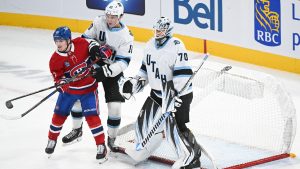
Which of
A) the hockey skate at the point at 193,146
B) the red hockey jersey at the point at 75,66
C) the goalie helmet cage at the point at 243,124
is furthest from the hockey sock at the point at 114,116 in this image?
the hockey skate at the point at 193,146

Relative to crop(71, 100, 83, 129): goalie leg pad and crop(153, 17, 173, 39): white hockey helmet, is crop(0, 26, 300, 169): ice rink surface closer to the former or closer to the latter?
crop(71, 100, 83, 129): goalie leg pad

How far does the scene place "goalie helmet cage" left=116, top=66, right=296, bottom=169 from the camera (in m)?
6.32

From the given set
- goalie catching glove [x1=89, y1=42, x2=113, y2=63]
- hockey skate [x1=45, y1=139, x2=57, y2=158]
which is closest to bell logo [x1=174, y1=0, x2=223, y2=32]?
goalie catching glove [x1=89, y1=42, x2=113, y2=63]

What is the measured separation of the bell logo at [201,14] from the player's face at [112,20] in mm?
3034

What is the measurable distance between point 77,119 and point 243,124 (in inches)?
56.2

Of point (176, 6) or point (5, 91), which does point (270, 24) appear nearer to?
point (176, 6)

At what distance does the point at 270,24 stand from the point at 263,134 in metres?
2.38

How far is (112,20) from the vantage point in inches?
252

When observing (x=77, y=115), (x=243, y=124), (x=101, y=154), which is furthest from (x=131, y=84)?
(x=243, y=124)

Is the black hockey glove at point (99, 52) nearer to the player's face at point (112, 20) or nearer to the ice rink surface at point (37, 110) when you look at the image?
the player's face at point (112, 20)

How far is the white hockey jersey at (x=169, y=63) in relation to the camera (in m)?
5.87

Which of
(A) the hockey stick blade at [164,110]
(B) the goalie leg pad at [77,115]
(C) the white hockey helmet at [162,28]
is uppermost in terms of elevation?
(C) the white hockey helmet at [162,28]

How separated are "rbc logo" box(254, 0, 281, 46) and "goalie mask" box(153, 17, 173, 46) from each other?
9.90 feet

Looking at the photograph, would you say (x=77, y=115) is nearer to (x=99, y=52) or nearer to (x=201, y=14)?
(x=99, y=52)
